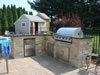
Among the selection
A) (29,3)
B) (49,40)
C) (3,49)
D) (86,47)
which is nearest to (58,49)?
(49,40)

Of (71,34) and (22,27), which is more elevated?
(22,27)

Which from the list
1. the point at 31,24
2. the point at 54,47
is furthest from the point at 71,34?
the point at 31,24

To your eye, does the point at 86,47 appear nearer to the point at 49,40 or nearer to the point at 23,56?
the point at 49,40

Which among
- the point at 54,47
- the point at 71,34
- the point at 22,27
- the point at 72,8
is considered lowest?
the point at 54,47

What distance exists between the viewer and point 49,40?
7.70 meters

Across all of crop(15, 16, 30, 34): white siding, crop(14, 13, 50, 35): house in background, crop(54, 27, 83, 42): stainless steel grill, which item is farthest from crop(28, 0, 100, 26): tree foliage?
crop(54, 27, 83, 42): stainless steel grill

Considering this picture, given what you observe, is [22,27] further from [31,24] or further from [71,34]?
[71,34]

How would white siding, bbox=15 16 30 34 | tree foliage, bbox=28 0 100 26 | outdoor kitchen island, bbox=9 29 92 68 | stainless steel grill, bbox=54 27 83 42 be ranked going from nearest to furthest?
outdoor kitchen island, bbox=9 29 92 68 → stainless steel grill, bbox=54 27 83 42 → white siding, bbox=15 16 30 34 → tree foliage, bbox=28 0 100 26

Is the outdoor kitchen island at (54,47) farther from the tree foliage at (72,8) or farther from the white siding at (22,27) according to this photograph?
the tree foliage at (72,8)

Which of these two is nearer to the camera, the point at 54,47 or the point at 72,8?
the point at 54,47

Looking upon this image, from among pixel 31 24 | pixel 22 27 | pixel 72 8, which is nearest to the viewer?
pixel 31 24

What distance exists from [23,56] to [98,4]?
1844cm

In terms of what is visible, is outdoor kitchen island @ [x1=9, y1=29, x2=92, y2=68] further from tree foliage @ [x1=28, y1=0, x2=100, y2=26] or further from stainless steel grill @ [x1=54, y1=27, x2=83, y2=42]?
tree foliage @ [x1=28, y1=0, x2=100, y2=26]

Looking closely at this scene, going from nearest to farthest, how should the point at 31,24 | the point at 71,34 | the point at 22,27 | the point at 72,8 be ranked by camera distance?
the point at 71,34 → the point at 31,24 → the point at 22,27 → the point at 72,8
